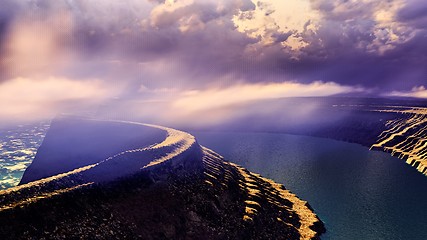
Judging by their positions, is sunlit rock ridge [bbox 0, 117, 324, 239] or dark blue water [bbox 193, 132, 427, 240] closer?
sunlit rock ridge [bbox 0, 117, 324, 239]

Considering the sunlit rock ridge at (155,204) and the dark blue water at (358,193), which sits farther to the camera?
the dark blue water at (358,193)

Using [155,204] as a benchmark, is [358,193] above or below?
below

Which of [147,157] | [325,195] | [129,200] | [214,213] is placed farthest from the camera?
[325,195]

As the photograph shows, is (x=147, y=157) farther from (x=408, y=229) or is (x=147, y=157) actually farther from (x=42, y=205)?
(x=408, y=229)

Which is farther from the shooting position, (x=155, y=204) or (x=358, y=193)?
(x=358, y=193)

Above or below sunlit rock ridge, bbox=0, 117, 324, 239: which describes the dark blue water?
below

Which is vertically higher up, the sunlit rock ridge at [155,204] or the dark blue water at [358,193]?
the sunlit rock ridge at [155,204]

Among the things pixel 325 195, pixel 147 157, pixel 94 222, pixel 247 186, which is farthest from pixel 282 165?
pixel 94 222

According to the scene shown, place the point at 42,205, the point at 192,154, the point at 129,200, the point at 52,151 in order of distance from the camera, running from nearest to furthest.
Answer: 1. the point at 42,205
2. the point at 129,200
3. the point at 192,154
4. the point at 52,151
